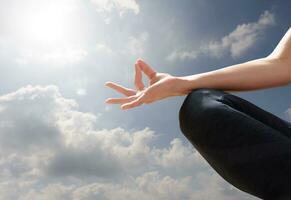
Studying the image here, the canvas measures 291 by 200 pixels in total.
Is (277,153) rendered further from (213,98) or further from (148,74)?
(148,74)

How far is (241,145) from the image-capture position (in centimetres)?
273

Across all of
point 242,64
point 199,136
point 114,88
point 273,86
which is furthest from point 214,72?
point 114,88

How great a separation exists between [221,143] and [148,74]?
1.89 meters

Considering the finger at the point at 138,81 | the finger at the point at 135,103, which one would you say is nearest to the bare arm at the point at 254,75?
the finger at the point at 135,103

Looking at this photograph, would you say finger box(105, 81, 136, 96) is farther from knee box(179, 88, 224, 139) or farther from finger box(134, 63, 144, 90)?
knee box(179, 88, 224, 139)

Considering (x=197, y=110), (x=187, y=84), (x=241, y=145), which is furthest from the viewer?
(x=187, y=84)

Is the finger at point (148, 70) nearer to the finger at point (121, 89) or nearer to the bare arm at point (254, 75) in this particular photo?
the finger at point (121, 89)

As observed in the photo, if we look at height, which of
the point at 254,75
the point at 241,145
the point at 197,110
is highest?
the point at 254,75

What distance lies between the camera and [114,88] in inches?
195

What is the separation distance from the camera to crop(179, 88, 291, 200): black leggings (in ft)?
8.73

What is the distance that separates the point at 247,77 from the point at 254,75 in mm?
90

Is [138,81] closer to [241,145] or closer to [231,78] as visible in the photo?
[231,78]

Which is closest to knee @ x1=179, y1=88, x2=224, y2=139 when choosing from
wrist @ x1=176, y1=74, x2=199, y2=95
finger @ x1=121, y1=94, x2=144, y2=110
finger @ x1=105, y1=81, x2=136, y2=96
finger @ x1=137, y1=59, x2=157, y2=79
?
wrist @ x1=176, y1=74, x2=199, y2=95

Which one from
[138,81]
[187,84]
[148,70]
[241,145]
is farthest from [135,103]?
[241,145]
